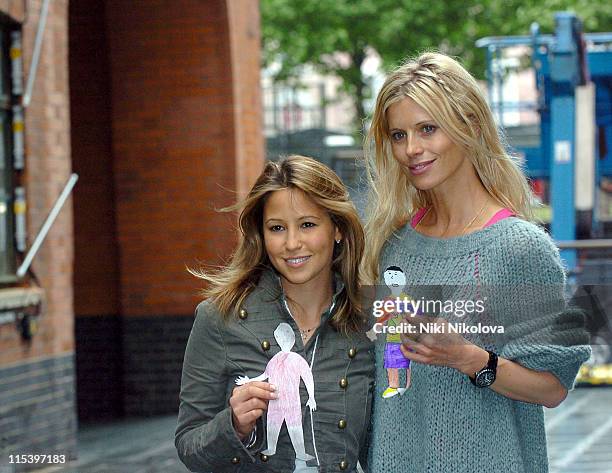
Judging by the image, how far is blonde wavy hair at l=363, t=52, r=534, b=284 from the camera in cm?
258

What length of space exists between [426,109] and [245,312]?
25.1 inches

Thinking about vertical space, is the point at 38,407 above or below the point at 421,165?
below

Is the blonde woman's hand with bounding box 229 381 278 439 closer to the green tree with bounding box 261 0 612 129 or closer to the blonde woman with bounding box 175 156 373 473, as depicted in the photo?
the blonde woman with bounding box 175 156 373 473

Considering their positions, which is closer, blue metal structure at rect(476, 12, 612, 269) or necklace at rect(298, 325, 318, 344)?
necklace at rect(298, 325, 318, 344)

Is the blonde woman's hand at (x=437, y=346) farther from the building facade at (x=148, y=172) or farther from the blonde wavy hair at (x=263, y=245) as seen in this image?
the building facade at (x=148, y=172)

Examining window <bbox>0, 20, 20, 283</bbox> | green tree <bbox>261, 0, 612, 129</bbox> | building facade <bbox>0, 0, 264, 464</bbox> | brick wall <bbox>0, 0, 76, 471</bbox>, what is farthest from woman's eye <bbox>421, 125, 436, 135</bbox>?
green tree <bbox>261, 0, 612, 129</bbox>

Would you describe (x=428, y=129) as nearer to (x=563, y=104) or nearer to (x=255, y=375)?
(x=255, y=375)

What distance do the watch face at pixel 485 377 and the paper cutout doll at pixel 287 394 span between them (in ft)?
1.37

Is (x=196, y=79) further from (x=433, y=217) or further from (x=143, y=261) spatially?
(x=433, y=217)

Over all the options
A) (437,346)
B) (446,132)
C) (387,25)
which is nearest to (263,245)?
(446,132)

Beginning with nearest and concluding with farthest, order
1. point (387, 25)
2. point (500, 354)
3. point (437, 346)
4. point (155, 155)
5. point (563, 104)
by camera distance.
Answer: point (437, 346)
point (500, 354)
point (155, 155)
point (563, 104)
point (387, 25)

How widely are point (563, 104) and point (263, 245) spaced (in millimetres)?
9038

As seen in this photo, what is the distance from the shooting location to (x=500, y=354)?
98.3 inches

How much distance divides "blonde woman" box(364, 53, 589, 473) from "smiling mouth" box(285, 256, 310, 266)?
16cm
